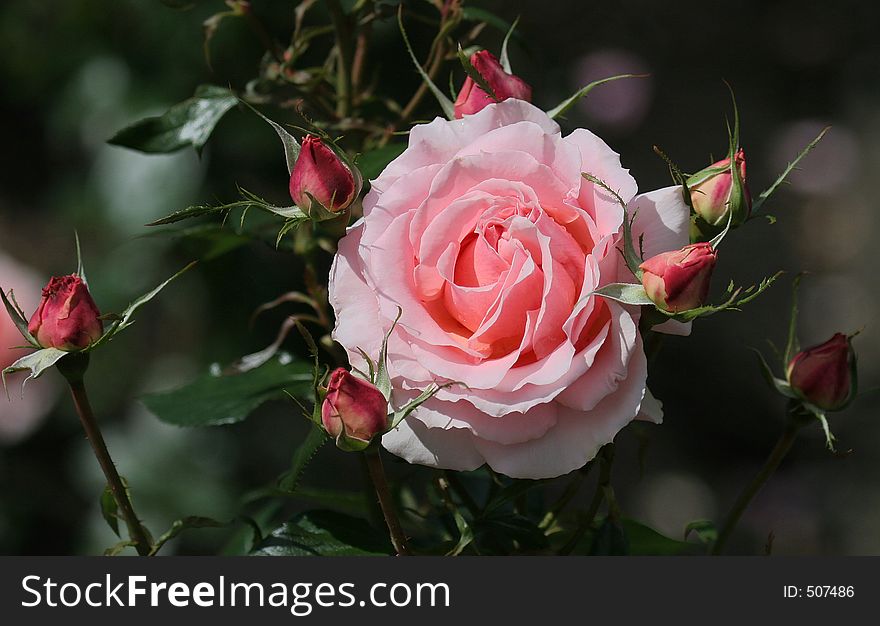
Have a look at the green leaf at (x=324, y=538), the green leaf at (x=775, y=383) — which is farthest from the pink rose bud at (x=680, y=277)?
the green leaf at (x=324, y=538)

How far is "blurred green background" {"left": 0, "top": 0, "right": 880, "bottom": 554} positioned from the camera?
112 centimetres

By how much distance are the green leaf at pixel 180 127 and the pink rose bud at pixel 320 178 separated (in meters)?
0.23

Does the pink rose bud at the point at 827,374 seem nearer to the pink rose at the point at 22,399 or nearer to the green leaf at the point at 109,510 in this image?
the green leaf at the point at 109,510

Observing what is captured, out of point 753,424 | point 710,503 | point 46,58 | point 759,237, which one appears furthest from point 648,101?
point 46,58

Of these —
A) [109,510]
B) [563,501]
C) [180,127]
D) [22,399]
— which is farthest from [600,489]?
[22,399]

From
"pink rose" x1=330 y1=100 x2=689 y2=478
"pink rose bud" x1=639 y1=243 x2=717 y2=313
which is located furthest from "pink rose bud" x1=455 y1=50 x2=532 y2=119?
"pink rose bud" x1=639 y1=243 x2=717 y2=313

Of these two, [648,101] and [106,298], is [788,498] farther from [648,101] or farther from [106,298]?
[106,298]

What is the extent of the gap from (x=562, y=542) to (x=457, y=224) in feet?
0.69

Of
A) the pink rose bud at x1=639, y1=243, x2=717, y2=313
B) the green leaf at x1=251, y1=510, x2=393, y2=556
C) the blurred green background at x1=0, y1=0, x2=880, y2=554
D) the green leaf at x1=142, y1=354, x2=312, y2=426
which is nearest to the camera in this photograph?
the pink rose bud at x1=639, y1=243, x2=717, y2=313

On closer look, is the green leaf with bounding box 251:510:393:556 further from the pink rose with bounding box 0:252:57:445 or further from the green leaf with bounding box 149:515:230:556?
the pink rose with bounding box 0:252:57:445

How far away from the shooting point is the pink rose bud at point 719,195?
47 cm

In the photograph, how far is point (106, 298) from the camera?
108cm

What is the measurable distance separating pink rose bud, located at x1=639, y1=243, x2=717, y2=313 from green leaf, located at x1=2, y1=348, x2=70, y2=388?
0.89ft

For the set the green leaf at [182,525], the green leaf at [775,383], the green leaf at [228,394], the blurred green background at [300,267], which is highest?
the green leaf at [775,383]
